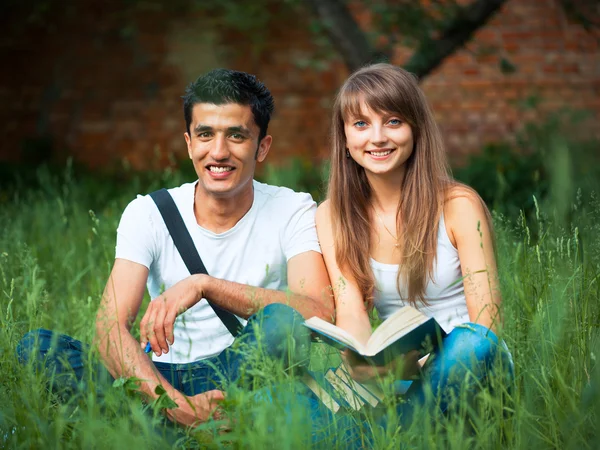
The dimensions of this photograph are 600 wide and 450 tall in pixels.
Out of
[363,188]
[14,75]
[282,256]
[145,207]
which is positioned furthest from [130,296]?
[14,75]

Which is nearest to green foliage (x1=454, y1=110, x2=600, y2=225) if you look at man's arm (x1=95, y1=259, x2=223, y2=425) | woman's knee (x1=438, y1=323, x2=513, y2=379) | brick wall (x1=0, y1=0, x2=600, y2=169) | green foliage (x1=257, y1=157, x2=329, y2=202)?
brick wall (x1=0, y1=0, x2=600, y2=169)

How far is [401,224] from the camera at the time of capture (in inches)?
112

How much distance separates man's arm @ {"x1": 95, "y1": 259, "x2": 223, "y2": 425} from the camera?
2.52 metres

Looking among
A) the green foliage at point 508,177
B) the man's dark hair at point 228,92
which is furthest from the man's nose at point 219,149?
the green foliage at point 508,177

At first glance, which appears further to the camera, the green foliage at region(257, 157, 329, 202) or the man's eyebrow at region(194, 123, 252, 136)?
the green foliage at region(257, 157, 329, 202)

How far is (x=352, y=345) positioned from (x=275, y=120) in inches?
273

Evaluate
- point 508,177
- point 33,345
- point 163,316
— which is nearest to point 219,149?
point 163,316

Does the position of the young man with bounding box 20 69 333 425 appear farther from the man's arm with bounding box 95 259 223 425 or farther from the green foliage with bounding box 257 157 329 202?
the green foliage with bounding box 257 157 329 202

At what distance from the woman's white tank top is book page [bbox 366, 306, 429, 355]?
0.52 metres

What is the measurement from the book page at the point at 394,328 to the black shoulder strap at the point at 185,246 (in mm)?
755

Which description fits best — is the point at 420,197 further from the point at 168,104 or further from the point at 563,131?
the point at 168,104

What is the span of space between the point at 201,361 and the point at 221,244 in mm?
445

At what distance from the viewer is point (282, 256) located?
297cm

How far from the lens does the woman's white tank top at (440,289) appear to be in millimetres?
2777
